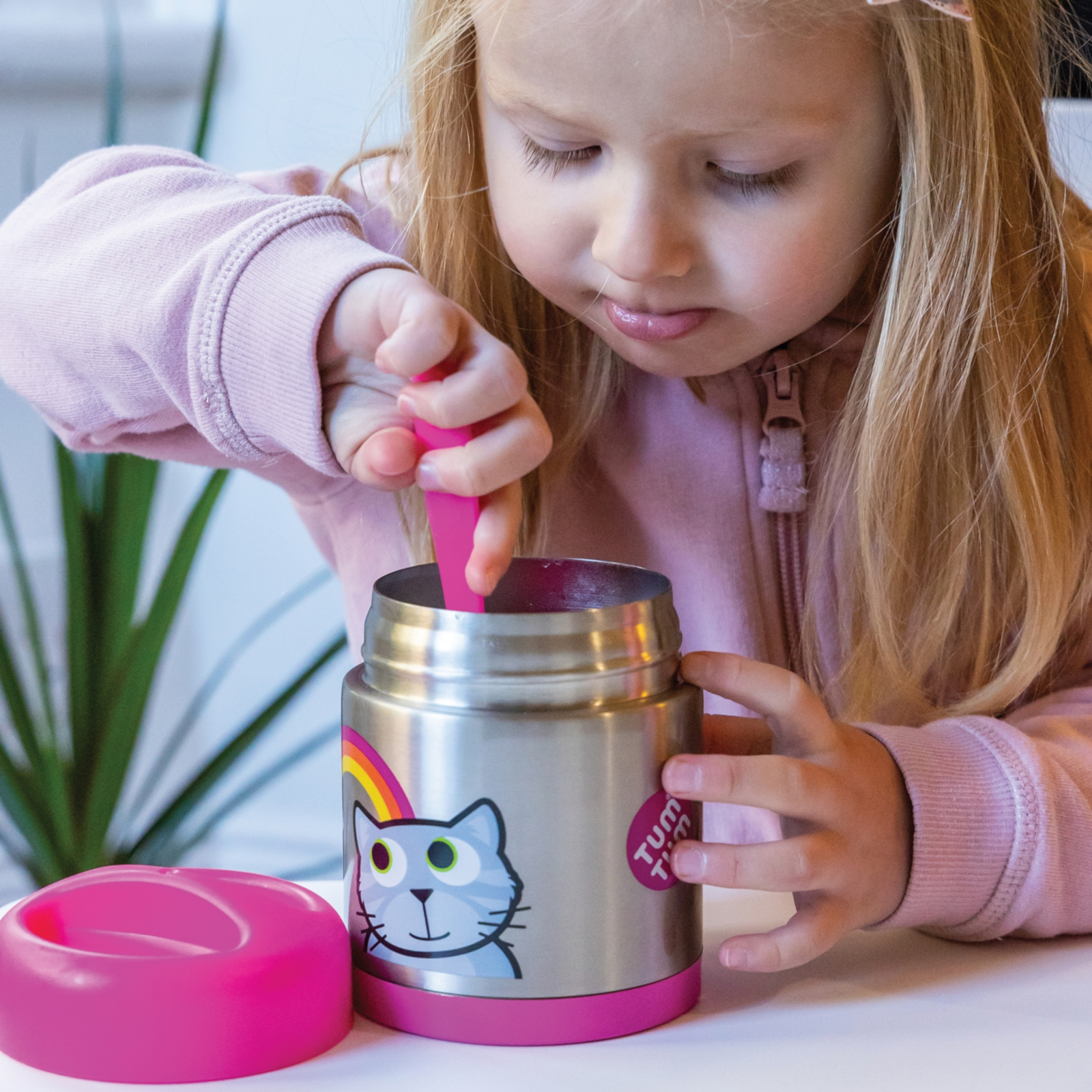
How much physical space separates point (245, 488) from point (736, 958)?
139 centimetres

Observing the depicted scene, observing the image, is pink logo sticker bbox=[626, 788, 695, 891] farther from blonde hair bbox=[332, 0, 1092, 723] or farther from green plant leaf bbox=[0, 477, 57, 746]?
green plant leaf bbox=[0, 477, 57, 746]

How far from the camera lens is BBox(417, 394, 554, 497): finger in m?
0.54

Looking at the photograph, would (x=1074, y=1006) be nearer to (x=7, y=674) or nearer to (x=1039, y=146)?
(x=1039, y=146)

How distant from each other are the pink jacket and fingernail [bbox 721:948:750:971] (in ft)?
0.32

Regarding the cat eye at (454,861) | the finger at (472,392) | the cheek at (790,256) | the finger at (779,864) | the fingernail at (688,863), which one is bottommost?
the finger at (779,864)

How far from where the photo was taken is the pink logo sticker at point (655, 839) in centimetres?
48

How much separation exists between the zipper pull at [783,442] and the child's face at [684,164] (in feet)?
0.34

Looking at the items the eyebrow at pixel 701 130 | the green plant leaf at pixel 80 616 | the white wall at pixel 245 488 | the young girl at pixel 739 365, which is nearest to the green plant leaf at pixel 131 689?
the green plant leaf at pixel 80 616

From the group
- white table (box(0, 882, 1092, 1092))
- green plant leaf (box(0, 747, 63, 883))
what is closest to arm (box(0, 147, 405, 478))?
white table (box(0, 882, 1092, 1092))

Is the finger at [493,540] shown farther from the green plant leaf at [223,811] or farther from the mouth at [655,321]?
the green plant leaf at [223,811]

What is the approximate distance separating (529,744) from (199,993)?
14 cm

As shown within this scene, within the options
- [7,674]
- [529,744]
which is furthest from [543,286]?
[7,674]

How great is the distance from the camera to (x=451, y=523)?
21.5 inches

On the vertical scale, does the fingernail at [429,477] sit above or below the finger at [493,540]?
above
